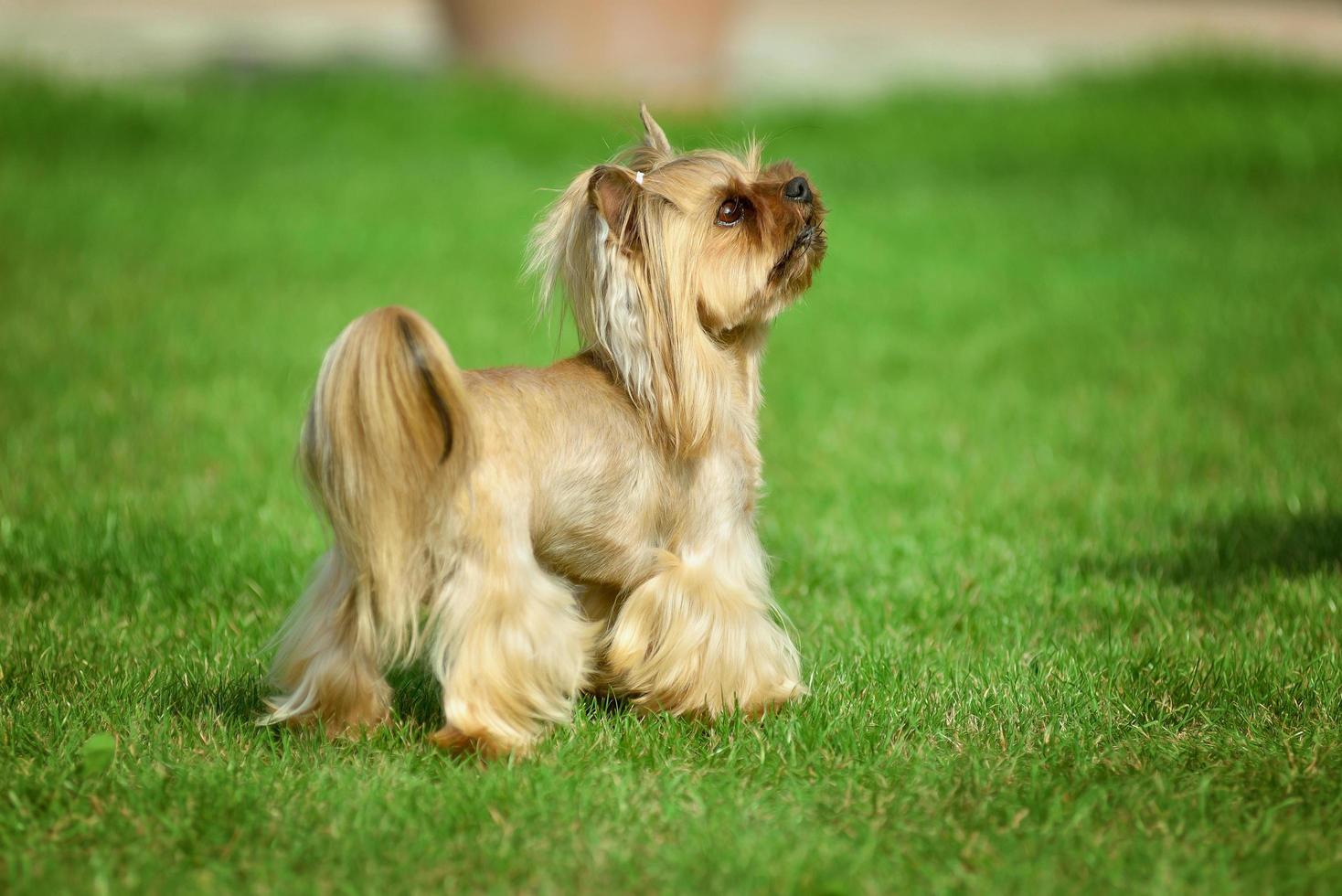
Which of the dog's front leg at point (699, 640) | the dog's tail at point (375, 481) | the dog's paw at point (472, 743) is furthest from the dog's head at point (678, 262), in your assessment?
the dog's paw at point (472, 743)

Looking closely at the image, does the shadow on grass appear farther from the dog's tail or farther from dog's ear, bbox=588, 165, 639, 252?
the dog's tail

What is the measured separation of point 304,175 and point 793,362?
669 centimetres

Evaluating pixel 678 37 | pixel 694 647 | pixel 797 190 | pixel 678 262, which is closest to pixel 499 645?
pixel 694 647

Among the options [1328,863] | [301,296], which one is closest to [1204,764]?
[1328,863]

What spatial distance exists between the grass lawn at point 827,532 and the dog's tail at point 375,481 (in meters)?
0.29

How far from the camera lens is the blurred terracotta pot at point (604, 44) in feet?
53.3

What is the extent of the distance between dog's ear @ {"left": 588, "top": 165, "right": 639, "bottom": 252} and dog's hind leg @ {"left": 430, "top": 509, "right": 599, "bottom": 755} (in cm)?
86

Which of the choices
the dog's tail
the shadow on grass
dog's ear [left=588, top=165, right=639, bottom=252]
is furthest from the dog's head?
the shadow on grass

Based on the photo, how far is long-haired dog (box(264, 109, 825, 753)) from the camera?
3.69 m

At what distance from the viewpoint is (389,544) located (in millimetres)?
3727

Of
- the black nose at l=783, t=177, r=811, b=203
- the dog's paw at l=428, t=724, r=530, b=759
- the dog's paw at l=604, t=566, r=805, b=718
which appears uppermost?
the black nose at l=783, t=177, r=811, b=203

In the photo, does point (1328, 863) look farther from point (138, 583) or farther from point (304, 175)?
point (304, 175)

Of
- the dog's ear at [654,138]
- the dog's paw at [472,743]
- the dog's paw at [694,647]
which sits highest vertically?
the dog's ear at [654,138]

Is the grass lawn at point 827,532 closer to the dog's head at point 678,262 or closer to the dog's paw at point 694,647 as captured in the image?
the dog's paw at point 694,647
